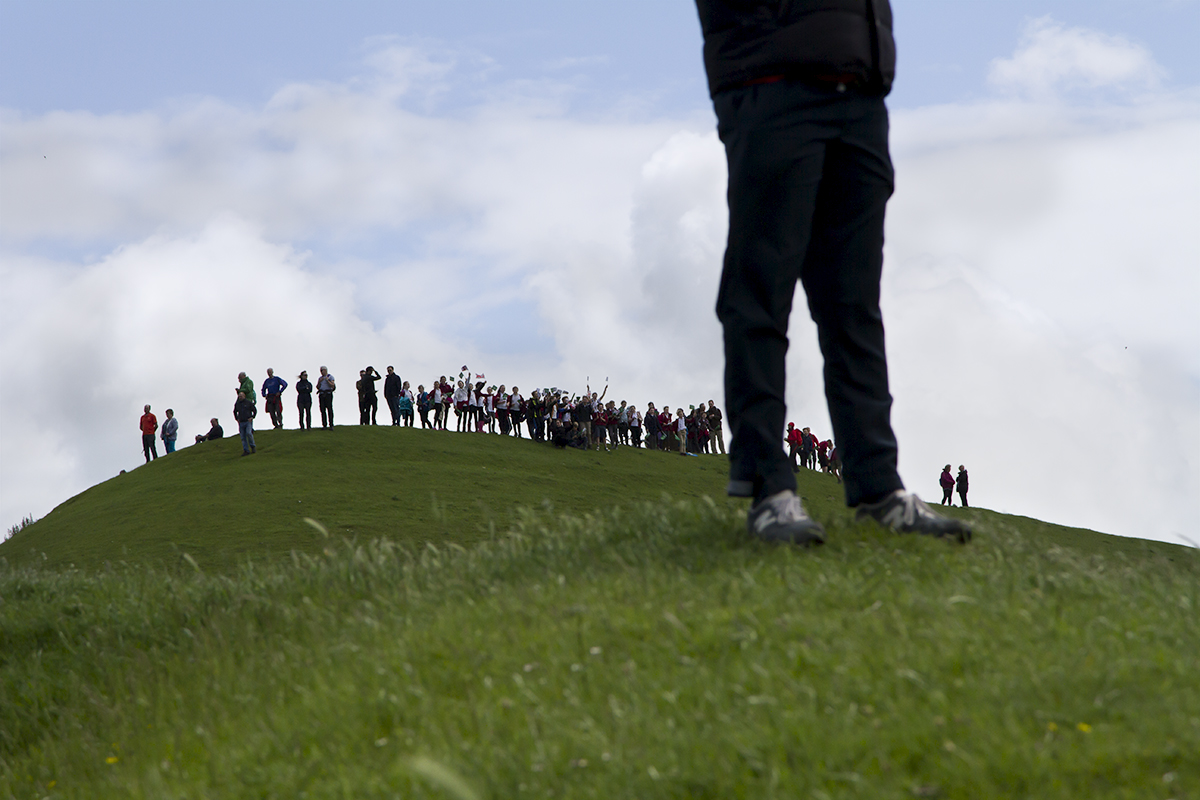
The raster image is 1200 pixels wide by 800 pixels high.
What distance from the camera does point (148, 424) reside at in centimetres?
3878

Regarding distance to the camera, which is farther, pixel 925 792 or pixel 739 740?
pixel 739 740

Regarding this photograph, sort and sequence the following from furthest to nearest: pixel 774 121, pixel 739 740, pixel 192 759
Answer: pixel 774 121
pixel 192 759
pixel 739 740

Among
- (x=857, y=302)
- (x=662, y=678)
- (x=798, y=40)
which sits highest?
(x=798, y=40)

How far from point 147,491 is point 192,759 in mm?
26515

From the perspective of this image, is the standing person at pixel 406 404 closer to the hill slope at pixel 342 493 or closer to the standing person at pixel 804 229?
the hill slope at pixel 342 493

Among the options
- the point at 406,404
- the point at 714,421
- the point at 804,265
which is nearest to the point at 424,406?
the point at 406,404

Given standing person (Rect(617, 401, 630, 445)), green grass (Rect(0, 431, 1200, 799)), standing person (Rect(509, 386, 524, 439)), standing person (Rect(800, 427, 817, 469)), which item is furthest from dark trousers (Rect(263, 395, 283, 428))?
green grass (Rect(0, 431, 1200, 799))

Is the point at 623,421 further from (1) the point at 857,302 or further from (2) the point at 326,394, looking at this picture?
(1) the point at 857,302

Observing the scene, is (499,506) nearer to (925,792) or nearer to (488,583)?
(488,583)

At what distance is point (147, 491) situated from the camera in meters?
27.4

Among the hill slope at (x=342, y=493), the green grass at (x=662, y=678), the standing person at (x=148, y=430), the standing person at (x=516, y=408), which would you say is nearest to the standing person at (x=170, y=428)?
the standing person at (x=148, y=430)

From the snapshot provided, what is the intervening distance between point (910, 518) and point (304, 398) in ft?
115

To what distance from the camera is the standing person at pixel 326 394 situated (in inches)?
1417

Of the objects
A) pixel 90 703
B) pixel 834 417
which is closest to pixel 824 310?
pixel 834 417
